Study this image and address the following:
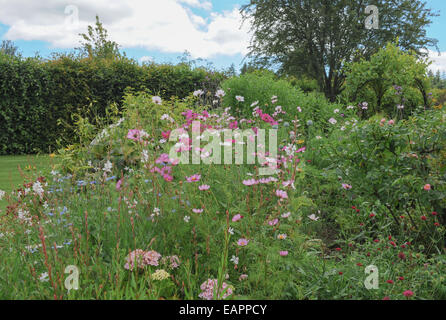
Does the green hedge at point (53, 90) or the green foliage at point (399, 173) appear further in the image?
the green hedge at point (53, 90)

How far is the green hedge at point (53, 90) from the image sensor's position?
30.1 feet

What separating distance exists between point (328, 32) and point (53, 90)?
43.2 feet

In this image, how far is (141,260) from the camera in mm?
1850

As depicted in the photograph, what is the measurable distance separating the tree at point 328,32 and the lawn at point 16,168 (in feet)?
44.0

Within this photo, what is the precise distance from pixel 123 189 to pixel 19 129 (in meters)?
8.48

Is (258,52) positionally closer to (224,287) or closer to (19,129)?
(19,129)
